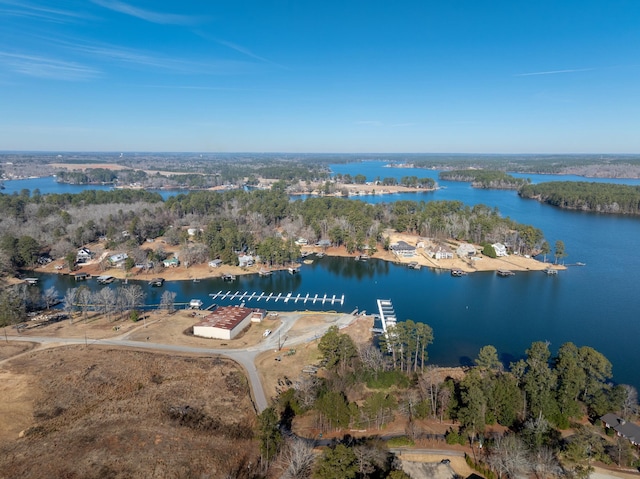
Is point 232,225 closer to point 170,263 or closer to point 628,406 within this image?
point 170,263

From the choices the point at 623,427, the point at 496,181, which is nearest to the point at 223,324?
the point at 623,427

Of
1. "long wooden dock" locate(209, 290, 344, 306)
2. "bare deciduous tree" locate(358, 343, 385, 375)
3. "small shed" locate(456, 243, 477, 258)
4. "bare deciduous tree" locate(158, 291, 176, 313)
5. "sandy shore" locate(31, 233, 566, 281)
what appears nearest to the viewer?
"bare deciduous tree" locate(358, 343, 385, 375)

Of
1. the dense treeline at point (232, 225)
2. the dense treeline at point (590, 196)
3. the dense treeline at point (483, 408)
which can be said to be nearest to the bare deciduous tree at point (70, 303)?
the dense treeline at point (232, 225)

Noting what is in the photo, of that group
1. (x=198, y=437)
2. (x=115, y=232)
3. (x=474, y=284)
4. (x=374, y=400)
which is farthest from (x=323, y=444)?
(x=115, y=232)

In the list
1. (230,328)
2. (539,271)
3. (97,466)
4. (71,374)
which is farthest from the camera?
(539,271)

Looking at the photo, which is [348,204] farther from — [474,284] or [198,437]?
[198,437]

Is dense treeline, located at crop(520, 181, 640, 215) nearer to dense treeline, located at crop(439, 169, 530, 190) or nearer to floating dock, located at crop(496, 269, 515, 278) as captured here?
dense treeline, located at crop(439, 169, 530, 190)

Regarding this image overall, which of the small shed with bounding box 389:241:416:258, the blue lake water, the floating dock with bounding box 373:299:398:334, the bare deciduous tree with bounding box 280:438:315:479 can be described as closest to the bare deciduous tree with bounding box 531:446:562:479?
the bare deciduous tree with bounding box 280:438:315:479
